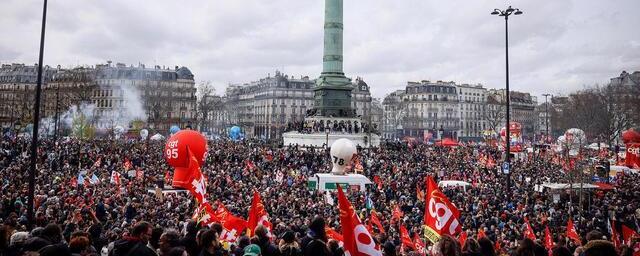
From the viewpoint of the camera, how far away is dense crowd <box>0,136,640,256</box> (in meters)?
6.37

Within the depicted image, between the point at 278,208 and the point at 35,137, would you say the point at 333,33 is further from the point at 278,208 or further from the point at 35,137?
the point at 35,137

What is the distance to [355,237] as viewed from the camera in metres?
6.80

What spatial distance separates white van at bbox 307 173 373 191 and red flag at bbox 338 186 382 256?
16703 mm

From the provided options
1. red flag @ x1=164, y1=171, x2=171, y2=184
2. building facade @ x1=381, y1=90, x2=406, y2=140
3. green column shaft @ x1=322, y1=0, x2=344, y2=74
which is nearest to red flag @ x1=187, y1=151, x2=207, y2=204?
red flag @ x1=164, y1=171, x2=171, y2=184

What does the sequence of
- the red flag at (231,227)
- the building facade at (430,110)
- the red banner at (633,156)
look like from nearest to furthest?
the red flag at (231,227) < the red banner at (633,156) < the building facade at (430,110)

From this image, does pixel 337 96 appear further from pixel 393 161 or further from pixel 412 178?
pixel 412 178

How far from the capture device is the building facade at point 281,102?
112 meters

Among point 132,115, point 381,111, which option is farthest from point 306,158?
point 381,111

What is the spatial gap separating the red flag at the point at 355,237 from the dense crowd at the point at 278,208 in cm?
22

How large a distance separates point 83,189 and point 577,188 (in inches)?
780

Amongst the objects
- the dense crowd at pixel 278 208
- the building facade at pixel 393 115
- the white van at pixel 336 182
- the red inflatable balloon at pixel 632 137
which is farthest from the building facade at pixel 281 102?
the white van at pixel 336 182

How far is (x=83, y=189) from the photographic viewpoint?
19.7 meters

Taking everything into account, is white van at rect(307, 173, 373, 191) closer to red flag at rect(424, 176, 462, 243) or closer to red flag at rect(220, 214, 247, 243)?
red flag at rect(220, 214, 247, 243)

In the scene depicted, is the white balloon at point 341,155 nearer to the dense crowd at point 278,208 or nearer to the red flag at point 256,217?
the dense crowd at point 278,208
